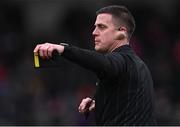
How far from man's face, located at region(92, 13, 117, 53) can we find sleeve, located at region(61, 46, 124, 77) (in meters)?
0.40

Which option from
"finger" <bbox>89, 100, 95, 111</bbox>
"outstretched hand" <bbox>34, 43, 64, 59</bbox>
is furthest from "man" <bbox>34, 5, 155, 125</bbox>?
"outstretched hand" <bbox>34, 43, 64, 59</bbox>

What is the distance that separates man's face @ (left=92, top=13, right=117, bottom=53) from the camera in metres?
5.46

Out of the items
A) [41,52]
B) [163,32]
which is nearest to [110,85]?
[41,52]

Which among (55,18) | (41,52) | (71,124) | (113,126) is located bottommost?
→ (71,124)

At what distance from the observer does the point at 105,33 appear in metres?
5.46

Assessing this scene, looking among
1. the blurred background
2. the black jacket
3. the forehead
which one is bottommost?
the blurred background

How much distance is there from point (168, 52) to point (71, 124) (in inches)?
89.6

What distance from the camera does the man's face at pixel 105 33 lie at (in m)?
5.46

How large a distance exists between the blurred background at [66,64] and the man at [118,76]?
542 cm

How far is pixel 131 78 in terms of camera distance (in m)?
5.26

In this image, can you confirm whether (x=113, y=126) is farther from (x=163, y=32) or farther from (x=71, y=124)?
(x=163, y=32)

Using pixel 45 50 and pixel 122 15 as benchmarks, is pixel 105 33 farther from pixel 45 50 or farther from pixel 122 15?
pixel 45 50

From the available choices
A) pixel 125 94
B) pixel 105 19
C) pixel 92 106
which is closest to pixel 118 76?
pixel 125 94

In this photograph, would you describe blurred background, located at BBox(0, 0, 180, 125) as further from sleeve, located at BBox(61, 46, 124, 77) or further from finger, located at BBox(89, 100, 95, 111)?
sleeve, located at BBox(61, 46, 124, 77)
